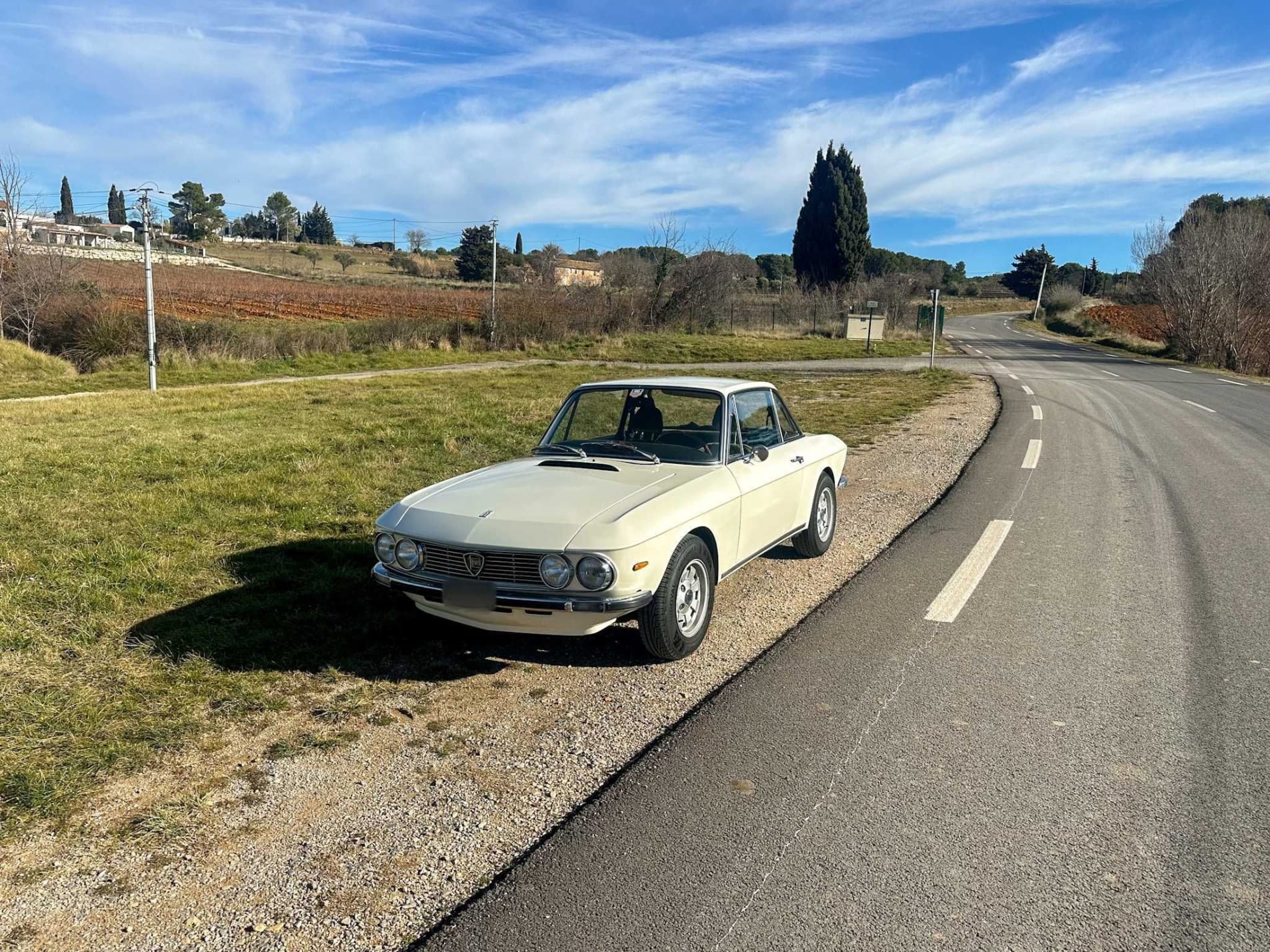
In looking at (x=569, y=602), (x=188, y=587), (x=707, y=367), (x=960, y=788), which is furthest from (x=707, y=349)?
(x=960, y=788)

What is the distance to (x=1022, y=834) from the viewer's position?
3027 mm

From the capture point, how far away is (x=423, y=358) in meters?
28.5

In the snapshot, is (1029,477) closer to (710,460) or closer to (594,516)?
(710,460)

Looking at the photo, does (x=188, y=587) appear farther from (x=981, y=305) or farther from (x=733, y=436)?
(x=981, y=305)

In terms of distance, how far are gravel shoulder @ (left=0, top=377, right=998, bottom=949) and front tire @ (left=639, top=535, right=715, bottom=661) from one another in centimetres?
13

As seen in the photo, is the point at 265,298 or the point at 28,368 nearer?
the point at 28,368

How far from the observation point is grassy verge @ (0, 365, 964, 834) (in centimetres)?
381

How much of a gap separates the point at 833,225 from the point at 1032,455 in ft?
208

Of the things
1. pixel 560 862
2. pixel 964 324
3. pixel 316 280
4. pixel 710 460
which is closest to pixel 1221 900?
pixel 560 862

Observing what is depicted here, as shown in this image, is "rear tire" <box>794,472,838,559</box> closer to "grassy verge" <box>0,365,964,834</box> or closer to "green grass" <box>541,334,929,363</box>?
"grassy verge" <box>0,365,964,834</box>

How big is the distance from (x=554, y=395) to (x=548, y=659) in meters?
13.8

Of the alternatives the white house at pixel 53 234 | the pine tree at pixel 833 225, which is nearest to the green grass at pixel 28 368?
the white house at pixel 53 234

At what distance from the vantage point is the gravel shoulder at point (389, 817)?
262 centimetres

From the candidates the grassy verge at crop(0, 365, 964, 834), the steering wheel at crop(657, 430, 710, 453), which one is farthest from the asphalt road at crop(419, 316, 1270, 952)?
the grassy verge at crop(0, 365, 964, 834)
